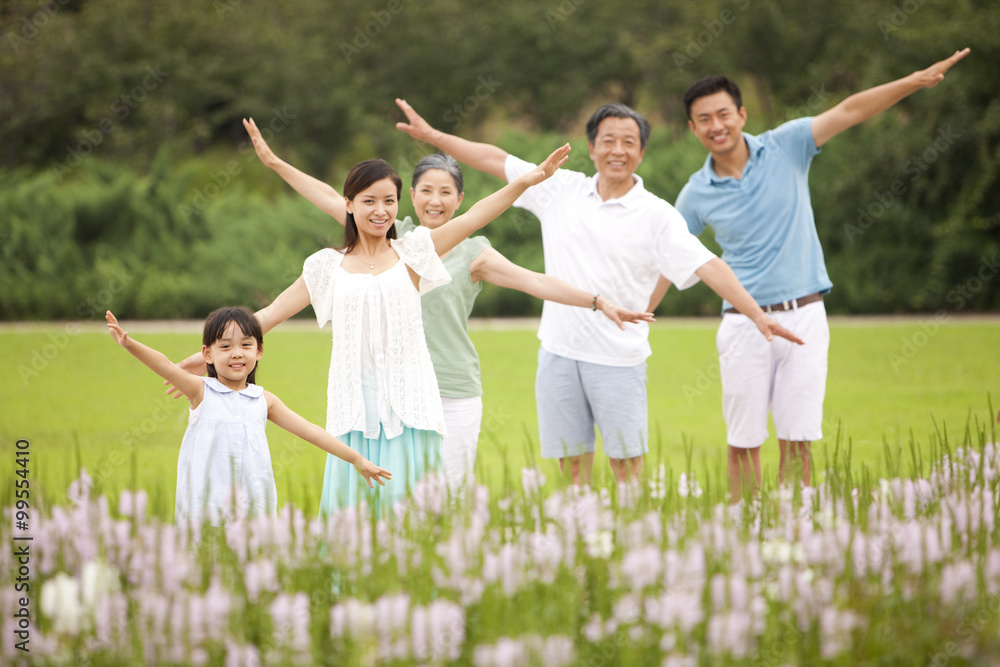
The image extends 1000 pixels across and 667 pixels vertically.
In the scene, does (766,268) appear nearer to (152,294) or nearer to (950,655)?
(950,655)

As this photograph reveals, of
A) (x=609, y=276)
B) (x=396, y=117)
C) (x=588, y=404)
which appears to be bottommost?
(x=588, y=404)

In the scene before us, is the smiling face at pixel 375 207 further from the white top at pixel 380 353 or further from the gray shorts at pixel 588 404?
the gray shorts at pixel 588 404

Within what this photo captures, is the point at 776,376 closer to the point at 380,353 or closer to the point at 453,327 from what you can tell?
the point at 453,327

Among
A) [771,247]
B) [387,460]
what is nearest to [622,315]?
[387,460]

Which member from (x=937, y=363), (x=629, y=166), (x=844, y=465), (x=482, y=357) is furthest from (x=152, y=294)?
(x=844, y=465)

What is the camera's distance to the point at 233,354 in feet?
14.5

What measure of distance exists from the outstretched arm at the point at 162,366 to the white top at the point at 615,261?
1895 millimetres

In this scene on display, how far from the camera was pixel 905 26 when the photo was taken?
18.2 meters

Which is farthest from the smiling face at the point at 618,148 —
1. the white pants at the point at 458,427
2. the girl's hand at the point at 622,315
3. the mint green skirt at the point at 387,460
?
the mint green skirt at the point at 387,460

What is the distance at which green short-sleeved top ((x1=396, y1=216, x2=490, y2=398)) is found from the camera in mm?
5031

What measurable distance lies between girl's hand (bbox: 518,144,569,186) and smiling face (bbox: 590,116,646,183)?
0.51 m

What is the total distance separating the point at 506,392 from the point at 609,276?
7020 millimetres

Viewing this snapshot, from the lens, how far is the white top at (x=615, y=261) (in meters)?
5.23

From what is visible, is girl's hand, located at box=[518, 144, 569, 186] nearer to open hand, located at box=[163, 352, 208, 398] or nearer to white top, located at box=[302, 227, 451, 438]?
white top, located at box=[302, 227, 451, 438]
